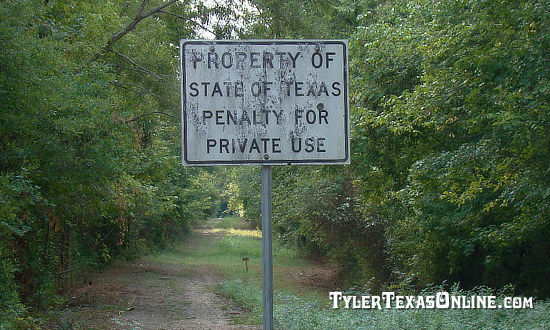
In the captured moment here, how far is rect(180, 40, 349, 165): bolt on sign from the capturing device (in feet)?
10.8

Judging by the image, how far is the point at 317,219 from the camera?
83.4 ft

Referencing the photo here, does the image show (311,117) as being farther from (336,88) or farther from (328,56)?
(328,56)

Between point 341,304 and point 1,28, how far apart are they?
7637mm

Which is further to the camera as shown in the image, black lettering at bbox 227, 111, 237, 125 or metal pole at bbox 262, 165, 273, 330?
black lettering at bbox 227, 111, 237, 125

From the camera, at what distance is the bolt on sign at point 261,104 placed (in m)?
3.28

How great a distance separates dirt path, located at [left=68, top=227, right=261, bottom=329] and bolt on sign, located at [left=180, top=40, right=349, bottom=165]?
11.2m

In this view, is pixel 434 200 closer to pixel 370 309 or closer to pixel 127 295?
pixel 370 309

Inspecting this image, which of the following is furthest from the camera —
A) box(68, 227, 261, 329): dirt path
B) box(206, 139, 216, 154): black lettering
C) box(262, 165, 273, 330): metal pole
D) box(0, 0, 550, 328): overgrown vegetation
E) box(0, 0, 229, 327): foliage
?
box(68, 227, 261, 329): dirt path

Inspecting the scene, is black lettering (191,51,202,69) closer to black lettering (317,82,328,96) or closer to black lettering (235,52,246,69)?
black lettering (235,52,246,69)

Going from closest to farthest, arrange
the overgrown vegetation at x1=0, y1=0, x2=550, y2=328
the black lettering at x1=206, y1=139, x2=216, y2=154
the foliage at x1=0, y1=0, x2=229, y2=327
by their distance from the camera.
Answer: the black lettering at x1=206, y1=139, x2=216, y2=154 < the foliage at x1=0, y1=0, x2=229, y2=327 < the overgrown vegetation at x1=0, y1=0, x2=550, y2=328

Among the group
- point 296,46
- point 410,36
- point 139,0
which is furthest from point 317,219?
point 296,46

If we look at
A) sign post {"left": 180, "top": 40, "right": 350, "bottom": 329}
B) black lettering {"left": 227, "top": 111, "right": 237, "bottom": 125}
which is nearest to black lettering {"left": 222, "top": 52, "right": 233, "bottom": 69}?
sign post {"left": 180, "top": 40, "right": 350, "bottom": 329}

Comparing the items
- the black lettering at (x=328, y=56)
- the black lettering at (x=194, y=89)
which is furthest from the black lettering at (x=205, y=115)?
the black lettering at (x=328, y=56)

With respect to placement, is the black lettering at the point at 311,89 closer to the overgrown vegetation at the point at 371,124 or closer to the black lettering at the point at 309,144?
the black lettering at the point at 309,144
